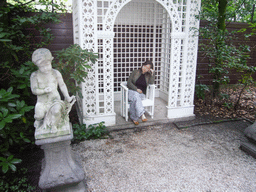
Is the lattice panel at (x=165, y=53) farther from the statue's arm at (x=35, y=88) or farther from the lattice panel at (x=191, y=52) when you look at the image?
the statue's arm at (x=35, y=88)

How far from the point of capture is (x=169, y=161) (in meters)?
3.39

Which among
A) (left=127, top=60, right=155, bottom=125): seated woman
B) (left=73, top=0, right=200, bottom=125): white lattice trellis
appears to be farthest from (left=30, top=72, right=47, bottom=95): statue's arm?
(left=127, top=60, right=155, bottom=125): seated woman

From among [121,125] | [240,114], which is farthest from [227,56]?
[121,125]

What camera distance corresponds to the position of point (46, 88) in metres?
2.48

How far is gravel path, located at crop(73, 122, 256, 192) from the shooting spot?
286 cm

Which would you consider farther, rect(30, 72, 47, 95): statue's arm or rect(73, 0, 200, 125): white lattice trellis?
rect(73, 0, 200, 125): white lattice trellis

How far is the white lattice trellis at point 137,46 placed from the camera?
394cm

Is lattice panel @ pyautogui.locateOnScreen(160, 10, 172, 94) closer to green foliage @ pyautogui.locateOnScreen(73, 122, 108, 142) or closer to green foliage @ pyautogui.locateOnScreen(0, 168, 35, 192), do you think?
green foliage @ pyautogui.locateOnScreen(73, 122, 108, 142)

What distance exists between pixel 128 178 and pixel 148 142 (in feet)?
3.60

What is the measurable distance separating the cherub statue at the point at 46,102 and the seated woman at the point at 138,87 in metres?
2.19

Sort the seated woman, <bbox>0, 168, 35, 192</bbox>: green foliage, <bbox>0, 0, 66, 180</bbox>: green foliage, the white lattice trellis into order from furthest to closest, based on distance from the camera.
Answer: the seated woman < the white lattice trellis < <bbox>0, 168, 35, 192</bbox>: green foliage < <bbox>0, 0, 66, 180</bbox>: green foliage

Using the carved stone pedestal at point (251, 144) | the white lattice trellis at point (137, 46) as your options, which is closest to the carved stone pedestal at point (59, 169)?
the white lattice trellis at point (137, 46)

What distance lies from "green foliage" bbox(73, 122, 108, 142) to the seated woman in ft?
2.52

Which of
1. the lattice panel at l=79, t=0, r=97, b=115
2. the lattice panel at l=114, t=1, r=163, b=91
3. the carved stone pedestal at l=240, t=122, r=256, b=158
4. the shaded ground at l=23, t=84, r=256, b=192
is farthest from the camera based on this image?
the lattice panel at l=114, t=1, r=163, b=91
